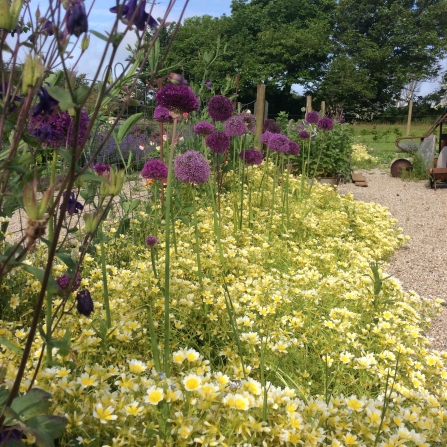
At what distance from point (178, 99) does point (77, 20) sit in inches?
36.0

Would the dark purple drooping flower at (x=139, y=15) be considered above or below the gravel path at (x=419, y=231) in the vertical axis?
above

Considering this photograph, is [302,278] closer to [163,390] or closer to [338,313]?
[338,313]

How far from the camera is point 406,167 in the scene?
9188 millimetres

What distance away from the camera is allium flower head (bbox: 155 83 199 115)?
1.77 meters

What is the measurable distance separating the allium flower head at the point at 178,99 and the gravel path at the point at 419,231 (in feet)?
6.44

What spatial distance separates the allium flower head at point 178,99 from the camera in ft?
5.81

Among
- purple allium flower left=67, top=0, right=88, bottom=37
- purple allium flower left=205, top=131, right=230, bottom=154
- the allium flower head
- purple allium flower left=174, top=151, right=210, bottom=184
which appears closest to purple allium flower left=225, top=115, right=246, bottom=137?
purple allium flower left=205, top=131, right=230, bottom=154

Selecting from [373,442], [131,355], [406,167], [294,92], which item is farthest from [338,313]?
[294,92]

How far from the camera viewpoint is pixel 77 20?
0.87 m

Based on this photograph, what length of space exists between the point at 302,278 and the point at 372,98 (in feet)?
97.8

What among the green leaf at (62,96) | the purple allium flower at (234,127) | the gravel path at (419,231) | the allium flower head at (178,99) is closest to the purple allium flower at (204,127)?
the purple allium flower at (234,127)

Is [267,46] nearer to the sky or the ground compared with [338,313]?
nearer to the sky

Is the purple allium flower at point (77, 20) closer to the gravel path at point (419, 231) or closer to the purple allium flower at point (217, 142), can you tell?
the purple allium flower at point (217, 142)

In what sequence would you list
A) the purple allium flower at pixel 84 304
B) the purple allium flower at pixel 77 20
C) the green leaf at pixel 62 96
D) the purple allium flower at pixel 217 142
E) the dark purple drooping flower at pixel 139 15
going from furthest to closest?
the purple allium flower at pixel 217 142 < the purple allium flower at pixel 84 304 < the dark purple drooping flower at pixel 139 15 < the purple allium flower at pixel 77 20 < the green leaf at pixel 62 96
